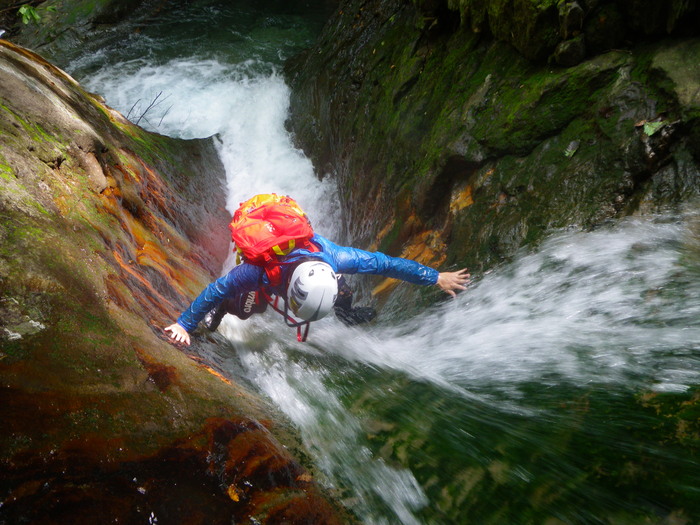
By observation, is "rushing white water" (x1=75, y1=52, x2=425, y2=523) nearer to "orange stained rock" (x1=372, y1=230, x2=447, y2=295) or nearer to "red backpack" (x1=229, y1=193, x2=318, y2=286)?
"red backpack" (x1=229, y1=193, x2=318, y2=286)

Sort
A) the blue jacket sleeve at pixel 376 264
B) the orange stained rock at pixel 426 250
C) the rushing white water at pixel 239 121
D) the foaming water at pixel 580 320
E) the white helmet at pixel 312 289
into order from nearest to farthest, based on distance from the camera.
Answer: the foaming water at pixel 580 320 → the white helmet at pixel 312 289 → the blue jacket sleeve at pixel 376 264 → the orange stained rock at pixel 426 250 → the rushing white water at pixel 239 121

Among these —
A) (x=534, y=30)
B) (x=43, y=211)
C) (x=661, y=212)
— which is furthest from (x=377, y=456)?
(x=534, y=30)

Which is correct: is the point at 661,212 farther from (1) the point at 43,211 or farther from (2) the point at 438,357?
(1) the point at 43,211

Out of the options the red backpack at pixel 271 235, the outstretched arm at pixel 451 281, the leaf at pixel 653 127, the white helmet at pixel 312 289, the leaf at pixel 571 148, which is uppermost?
the leaf at pixel 653 127

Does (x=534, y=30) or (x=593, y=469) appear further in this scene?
(x=534, y=30)

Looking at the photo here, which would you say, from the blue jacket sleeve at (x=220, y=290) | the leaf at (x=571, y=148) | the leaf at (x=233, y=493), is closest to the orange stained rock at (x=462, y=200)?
the leaf at (x=571, y=148)

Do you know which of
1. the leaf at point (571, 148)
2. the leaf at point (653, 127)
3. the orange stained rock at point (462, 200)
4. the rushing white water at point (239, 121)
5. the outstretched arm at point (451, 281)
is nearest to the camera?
the leaf at point (653, 127)

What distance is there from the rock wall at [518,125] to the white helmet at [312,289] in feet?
5.18

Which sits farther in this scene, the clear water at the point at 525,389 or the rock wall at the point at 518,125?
the rock wall at the point at 518,125

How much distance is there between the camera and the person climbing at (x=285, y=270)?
12.5 feet

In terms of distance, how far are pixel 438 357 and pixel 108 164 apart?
420 cm

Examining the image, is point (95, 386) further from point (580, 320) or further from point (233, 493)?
point (580, 320)

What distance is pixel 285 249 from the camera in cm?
398

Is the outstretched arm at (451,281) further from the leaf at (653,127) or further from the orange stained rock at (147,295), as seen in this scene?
the orange stained rock at (147,295)
